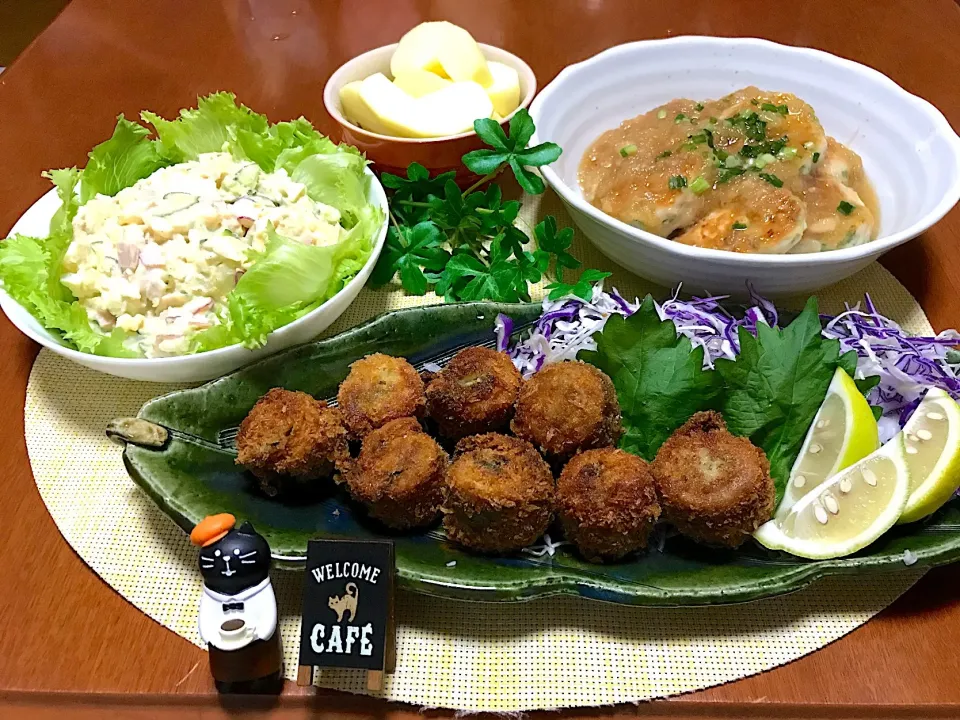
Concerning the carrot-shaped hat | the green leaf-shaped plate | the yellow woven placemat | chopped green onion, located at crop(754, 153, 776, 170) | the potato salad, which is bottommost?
the yellow woven placemat

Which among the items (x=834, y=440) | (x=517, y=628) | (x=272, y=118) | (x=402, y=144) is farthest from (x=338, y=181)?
(x=834, y=440)

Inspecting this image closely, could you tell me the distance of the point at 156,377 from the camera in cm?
174

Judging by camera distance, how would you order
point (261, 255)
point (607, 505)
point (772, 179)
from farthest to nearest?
point (772, 179) < point (261, 255) < point (607, 505)

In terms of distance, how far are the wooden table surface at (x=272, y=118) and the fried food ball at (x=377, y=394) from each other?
576mm

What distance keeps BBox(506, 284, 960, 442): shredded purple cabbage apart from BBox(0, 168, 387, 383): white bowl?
1.43 feet

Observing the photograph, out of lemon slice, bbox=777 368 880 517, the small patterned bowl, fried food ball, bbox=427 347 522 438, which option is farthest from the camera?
the small patterned bowl

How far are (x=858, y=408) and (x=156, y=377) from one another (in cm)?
160

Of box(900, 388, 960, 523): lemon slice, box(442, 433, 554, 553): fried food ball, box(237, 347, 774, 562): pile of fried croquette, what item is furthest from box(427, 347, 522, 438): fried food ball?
box(900, 388, 960, 523): lemon slice

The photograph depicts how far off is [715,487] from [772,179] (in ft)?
3.15

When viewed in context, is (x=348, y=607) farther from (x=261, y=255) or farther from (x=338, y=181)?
(x=338, y=181)

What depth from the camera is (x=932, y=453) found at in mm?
1482

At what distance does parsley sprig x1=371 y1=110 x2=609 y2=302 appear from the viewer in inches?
77.4

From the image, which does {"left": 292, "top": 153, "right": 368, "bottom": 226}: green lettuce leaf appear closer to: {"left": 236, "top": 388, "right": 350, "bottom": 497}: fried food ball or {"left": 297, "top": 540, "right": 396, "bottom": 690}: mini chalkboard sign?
{"left": 236, "top": 388, "right": 350, "bottom": 497}: fried food ball

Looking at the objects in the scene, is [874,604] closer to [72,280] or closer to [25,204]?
[72,280]
